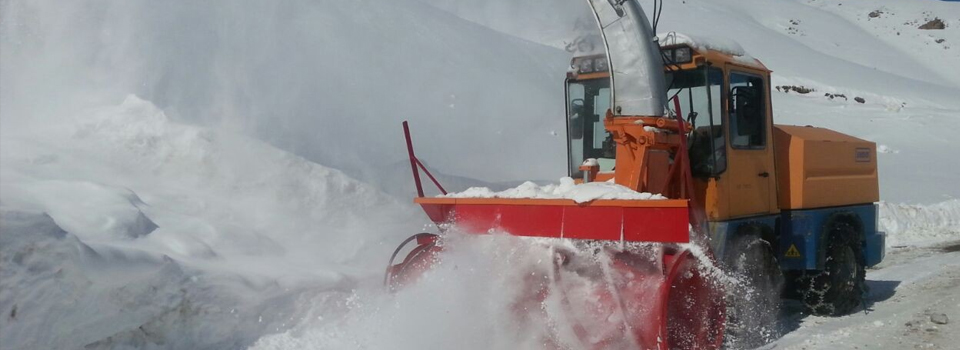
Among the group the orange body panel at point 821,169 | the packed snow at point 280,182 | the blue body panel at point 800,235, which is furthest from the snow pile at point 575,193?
the orange body panel at point 821,169

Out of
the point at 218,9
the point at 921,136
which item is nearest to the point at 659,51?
the point at 218,9

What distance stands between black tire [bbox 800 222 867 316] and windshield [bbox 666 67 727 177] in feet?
6.12

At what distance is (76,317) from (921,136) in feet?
71.3


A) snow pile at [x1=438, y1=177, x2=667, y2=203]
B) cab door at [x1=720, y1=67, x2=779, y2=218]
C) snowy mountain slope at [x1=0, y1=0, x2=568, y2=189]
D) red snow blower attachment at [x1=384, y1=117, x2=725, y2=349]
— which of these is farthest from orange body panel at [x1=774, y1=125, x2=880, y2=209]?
snowy mountain slope at [x1=0, y1=0, x2=568, y2=189]

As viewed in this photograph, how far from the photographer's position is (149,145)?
8.13m

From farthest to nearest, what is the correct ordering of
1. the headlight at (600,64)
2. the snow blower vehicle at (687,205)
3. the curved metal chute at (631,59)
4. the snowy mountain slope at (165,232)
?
the headlight at (600,64)
the curved metal chute at (631,59)
the snow blower vehicle at (687,205)
the snowy mountain slope at (165,232)

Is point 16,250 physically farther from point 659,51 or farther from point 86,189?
point 659,51

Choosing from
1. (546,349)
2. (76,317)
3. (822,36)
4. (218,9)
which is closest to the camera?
(76,317)

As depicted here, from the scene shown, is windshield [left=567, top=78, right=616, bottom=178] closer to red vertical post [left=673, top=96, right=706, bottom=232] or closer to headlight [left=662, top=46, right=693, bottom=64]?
headlight [left=662, top=46, right=693, bottom=64]

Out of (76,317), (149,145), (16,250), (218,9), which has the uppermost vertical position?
(218,9)

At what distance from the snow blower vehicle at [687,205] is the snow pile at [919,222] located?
566 cm

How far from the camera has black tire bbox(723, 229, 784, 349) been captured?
225 inches

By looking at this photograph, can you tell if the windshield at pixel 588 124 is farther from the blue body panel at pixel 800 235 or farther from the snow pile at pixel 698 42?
the blue body panel at pixel 800 235

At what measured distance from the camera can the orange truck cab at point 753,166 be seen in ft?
19.8
